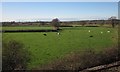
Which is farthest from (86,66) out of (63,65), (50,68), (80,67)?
(50,68)

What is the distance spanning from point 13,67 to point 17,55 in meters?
0.72

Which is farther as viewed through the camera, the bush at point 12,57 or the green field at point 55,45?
the green field at point 55,45

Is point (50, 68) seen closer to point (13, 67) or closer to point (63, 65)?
point (63, 65)

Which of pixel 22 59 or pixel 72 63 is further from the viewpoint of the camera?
pixel 72 63

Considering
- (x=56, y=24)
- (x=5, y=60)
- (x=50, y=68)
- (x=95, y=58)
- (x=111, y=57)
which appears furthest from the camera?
(x=56, y=24)

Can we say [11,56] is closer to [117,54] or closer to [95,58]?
[95,58]

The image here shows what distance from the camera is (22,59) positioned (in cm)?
1459

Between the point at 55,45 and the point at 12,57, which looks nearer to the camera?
the point at 12,57

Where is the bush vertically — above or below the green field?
above

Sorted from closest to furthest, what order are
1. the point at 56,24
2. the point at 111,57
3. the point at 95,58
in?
1. the point at 95,58
2. the point at 111,57
3. the point at 56,24

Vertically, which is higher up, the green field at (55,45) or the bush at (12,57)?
the bush at (12,57)

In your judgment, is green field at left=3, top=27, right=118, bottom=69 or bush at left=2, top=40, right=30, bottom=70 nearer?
bush at left=2, top=40, right=30, bottom=70

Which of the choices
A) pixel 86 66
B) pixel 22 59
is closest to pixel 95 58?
pixel 86 66

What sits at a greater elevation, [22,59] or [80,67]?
[22,59]
